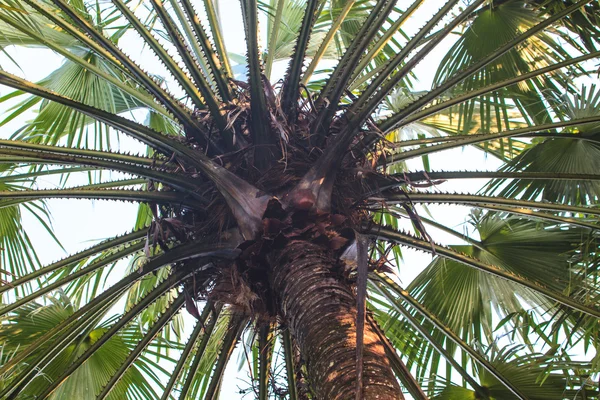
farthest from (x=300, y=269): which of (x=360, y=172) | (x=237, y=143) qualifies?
(x=237, y=143)

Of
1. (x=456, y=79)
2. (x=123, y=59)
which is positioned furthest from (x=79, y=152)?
(x=456, y=79)

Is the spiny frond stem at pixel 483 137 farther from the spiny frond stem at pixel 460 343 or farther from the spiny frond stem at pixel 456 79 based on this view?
the spiny frond stem at pixel 460 343

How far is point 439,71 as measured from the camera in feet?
15.9

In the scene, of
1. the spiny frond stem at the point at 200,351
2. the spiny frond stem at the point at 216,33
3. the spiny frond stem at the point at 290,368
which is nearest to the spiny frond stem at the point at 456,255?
the spiny frond stem at the point at 290,368

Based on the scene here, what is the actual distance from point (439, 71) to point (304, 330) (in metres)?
3.05

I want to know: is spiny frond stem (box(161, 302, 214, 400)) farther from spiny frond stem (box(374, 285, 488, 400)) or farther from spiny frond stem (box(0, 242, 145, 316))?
spiny frond stem (box(374, 285, 488, 400))

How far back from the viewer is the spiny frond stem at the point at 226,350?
11.5 ft

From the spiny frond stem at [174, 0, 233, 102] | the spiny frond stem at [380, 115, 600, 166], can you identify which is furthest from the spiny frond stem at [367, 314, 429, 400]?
the spiny frond stem at [174, 0, 233, 102]

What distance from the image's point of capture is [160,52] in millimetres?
3355

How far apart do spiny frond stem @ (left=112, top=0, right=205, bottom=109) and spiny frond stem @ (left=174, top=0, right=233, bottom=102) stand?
0.48 feet

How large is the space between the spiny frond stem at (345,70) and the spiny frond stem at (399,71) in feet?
0.38

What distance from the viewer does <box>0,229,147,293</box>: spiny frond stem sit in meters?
3.26

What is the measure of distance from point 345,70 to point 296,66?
0.32 meters

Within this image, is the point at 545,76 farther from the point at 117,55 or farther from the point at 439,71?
the point at 117,55
